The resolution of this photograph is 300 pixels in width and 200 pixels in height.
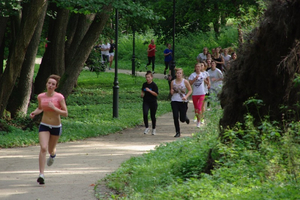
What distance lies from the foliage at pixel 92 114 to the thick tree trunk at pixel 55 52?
1112 millimetres

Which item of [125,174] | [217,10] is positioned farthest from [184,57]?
[125,174]

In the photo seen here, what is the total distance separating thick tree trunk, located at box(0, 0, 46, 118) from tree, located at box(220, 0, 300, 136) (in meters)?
6.69

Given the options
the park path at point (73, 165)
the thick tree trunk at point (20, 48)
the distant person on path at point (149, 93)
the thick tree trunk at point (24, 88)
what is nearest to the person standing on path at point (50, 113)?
the park path at point (73, 165)

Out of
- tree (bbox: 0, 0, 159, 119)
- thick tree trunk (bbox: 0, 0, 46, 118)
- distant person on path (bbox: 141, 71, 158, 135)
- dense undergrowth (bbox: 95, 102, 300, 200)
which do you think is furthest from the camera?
distant person on path (bbox: 141, 71, 158, 135)

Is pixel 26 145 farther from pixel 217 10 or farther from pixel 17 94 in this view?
pixel 217 10

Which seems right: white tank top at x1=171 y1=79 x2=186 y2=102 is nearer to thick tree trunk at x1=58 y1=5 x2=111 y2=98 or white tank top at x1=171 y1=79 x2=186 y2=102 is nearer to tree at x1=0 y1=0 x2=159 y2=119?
tree at x1=0 y1=0 x2=159 y2=119

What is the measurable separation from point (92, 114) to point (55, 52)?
297 cm

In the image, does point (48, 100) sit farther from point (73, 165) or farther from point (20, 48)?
point (20, 48)

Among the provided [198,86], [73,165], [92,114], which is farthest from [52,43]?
[73,165]

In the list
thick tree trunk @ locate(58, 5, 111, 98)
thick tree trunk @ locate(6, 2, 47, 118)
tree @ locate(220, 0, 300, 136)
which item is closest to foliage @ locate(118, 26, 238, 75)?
thick tree trunk @ locate(6, 2, 47, 118)

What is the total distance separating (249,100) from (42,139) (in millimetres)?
3513

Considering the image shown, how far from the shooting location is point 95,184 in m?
8.78

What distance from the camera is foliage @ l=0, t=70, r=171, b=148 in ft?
46.8

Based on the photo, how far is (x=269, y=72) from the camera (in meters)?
8.23
